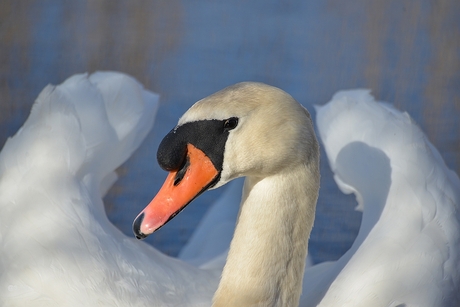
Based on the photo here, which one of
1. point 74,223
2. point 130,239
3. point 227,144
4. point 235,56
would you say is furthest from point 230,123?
point 235,56

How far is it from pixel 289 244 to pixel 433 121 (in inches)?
91.2

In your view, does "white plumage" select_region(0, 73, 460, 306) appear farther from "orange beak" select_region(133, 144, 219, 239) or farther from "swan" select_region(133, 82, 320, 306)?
"orange beak" select_region(133, 144, 219, 239)

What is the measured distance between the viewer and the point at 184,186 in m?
1.57

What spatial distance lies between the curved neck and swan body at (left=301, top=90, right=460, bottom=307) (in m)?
0.20

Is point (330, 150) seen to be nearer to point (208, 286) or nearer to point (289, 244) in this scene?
point (208, 286)

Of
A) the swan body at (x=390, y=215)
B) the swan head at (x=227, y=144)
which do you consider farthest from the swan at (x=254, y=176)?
the swan body at (x=390, y=215)

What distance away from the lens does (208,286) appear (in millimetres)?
2154

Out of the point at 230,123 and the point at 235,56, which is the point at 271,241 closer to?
the point at 230,123

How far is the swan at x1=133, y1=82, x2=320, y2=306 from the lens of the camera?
61.4 inches

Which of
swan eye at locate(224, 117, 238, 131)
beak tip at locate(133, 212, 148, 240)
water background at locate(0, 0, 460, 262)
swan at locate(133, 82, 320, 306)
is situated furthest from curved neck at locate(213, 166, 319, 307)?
water background at locate(0, 0, 460, 262)

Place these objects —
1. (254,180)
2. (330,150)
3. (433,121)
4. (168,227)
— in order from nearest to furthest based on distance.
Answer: (254,180) < (330,150) < (168,227) < (433,121)

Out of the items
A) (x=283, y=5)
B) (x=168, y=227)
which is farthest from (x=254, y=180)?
(x=283, y=5)

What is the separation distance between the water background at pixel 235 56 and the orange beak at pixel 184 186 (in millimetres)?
1931

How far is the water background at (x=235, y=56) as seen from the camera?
3779mm
